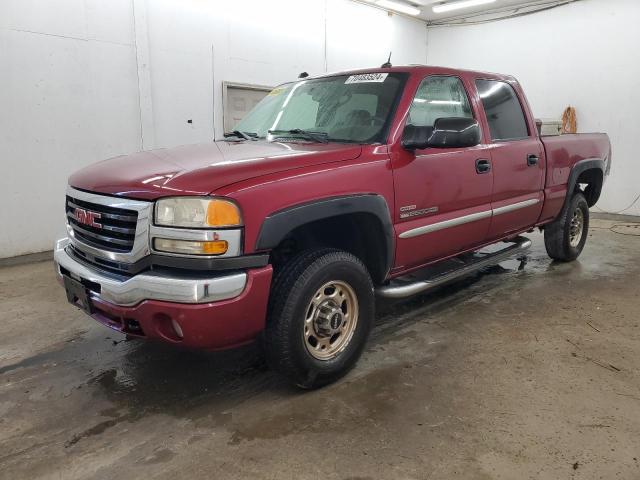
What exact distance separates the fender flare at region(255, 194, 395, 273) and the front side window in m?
0.69

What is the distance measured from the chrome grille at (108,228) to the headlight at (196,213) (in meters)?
0.15

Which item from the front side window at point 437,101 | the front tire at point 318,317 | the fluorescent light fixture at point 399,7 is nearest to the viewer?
the front tire at point 318,317

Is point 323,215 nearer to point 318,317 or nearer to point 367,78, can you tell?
point 318,317

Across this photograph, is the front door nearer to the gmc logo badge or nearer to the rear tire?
the gmc logo badge

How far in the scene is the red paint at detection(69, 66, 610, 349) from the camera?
7.16ft

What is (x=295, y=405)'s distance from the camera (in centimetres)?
253

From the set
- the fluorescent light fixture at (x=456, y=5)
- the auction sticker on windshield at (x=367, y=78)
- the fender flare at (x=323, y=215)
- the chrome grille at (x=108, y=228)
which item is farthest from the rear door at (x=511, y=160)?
the fluorescent light fixture at (x=456, y=5)

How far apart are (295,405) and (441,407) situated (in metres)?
0.74

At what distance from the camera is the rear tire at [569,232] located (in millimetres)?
4938

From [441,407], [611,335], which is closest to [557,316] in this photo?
[611,335]

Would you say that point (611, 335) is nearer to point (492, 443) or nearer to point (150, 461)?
point (492, 443)

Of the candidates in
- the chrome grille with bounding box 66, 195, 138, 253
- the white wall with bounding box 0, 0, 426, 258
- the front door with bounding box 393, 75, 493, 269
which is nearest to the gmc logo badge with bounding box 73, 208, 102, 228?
the chrome grille with bounding box 66, 195, 138, 253

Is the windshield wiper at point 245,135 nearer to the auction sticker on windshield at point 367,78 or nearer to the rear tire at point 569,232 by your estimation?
the auction sticker on windshield at point 367,78

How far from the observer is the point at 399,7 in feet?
29.9
